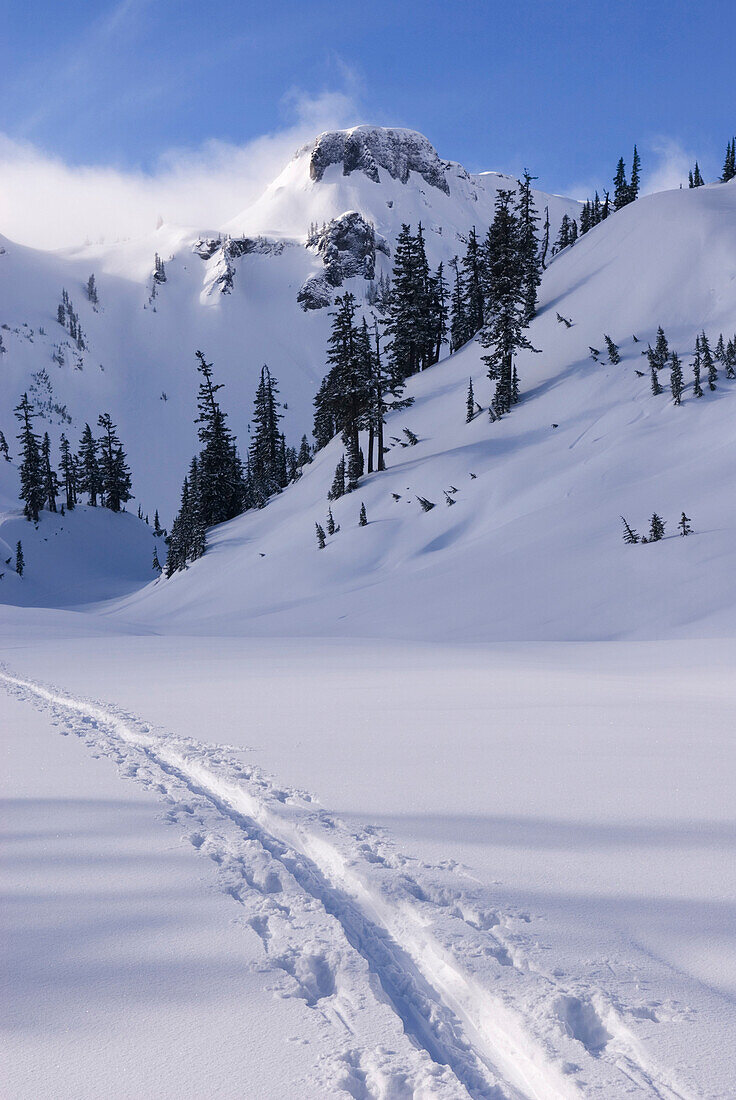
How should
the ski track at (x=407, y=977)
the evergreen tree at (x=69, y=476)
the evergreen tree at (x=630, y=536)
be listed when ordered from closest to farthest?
the ski track at (x=407, y=977) → the evergreen tree at (x=630, y=536) → the evergreen tree at (x=69, y=476)

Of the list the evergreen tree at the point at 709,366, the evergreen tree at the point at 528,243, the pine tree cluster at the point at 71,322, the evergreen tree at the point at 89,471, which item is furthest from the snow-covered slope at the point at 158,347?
the evergreen tree at the point at 709,366

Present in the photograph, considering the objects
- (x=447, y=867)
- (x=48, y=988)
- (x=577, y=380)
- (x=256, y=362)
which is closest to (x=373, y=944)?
(x=447, y=867)

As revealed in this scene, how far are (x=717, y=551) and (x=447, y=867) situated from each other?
51.4 feet

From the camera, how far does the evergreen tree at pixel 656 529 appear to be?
1842 centimetres

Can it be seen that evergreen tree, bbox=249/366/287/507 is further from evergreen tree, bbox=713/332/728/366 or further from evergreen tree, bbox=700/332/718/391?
evergreen tree, bbox=713/332/728/366

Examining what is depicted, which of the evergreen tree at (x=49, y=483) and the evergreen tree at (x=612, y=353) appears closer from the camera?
the evergreen tree at (x=612, y=353)

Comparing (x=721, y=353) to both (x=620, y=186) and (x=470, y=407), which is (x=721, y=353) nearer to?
(x=470, y=407)

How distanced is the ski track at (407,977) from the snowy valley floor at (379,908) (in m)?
0.01

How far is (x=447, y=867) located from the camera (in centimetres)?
380

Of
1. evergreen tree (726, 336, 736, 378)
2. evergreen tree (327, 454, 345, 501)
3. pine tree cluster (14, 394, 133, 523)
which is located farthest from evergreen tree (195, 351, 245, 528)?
evergreen tree (726, 336, 736, 378)

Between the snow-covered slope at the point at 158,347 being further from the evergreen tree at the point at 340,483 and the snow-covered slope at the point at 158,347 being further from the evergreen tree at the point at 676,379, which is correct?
the evergreen tree at the point at 676,379

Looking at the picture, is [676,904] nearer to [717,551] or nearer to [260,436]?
[717,551]

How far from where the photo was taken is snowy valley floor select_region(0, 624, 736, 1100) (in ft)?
7.70

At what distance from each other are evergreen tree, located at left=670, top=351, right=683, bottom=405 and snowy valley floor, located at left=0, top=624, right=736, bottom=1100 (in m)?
21.3
